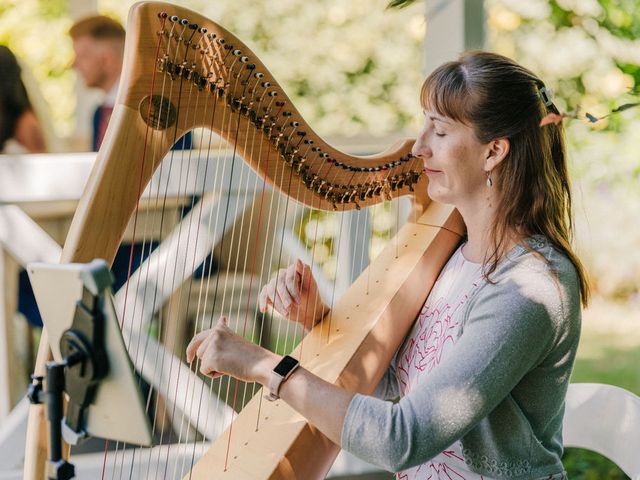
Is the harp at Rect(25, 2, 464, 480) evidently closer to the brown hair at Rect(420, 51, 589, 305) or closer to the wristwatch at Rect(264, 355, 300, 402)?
the wristwatch at Rect(264, 355, 300, 402)

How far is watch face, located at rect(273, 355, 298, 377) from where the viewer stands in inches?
55.7

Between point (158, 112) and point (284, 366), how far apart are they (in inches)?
19.3

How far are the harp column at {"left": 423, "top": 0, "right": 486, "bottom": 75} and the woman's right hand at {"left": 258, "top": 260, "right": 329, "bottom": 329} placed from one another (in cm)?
80

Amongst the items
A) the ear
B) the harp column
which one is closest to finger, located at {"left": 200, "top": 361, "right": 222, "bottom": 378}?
the ear

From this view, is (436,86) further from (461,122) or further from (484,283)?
(484,283)

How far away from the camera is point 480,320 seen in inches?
56.3

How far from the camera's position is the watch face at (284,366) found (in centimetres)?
141

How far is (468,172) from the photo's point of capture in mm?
1664

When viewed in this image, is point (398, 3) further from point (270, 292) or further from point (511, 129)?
point (270, 292)

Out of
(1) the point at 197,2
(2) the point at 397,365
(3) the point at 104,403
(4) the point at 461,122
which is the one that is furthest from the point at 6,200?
(1) the point at 197,2

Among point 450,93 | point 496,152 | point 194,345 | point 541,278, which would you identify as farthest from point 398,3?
point 194,345

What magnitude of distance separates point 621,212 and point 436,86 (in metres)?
4.22

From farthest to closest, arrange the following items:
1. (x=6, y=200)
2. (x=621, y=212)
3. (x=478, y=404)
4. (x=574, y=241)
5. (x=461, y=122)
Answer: (x=621, y=212) < (x=6, y=200) < (x=574, y=241) < (x=461, y=122) < (x=478, y=404)

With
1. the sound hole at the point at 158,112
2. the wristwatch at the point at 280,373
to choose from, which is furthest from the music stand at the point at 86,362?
the wristwatch at the point at 280,373
